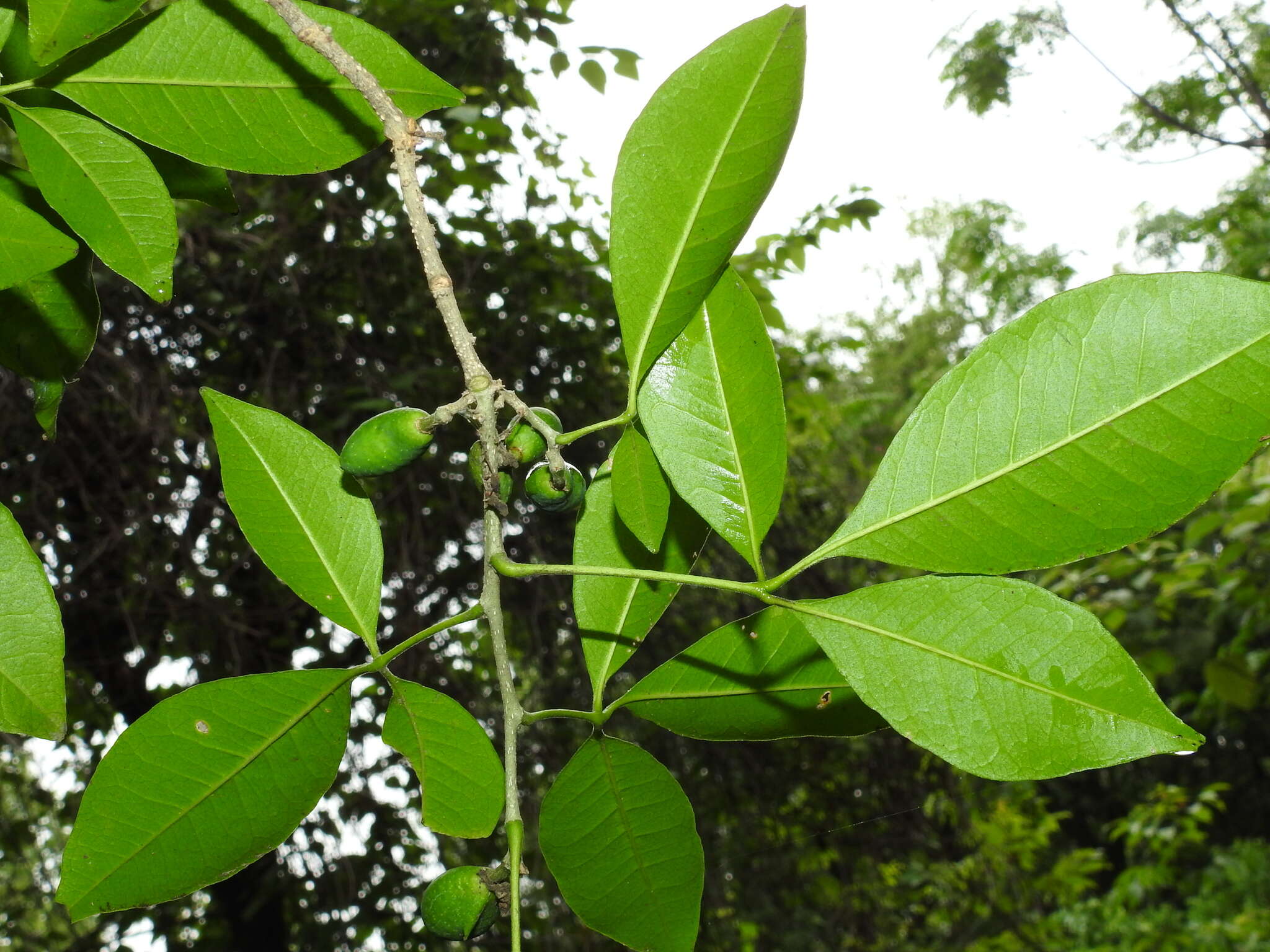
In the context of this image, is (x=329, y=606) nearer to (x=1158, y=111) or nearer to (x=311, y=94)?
(x=311, y=94)

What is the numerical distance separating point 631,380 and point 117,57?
1.25 feet

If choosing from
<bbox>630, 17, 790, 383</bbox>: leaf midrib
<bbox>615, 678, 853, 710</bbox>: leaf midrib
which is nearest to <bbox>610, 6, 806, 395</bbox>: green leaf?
<bbox>630, 17, 790, 383</bbox>: leaf midrib

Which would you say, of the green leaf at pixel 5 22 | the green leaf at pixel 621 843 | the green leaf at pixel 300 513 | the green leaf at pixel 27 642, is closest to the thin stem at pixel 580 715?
the green leaf at pixel 621 843

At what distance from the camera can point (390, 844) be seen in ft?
9.66

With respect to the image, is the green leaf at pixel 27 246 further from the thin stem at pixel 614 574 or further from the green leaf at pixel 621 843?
the green leaf at pixel 621 843

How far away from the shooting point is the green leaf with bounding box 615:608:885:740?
0.60 metres

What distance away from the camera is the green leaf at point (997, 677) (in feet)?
1.37

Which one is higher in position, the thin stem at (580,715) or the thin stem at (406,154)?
the thin stem at (406,154)

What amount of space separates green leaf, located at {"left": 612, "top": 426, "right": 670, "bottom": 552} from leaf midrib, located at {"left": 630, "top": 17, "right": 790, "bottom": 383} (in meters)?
0.05

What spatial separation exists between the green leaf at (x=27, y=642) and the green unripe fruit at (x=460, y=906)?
218mm

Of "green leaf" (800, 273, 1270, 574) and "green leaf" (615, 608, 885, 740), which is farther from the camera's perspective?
"green leaf" (615, 608, 885, 740)

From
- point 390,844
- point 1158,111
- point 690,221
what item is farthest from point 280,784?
point 1158,111

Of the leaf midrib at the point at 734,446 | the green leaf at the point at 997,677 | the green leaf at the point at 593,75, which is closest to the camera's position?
the green leaf at the point at 997,677

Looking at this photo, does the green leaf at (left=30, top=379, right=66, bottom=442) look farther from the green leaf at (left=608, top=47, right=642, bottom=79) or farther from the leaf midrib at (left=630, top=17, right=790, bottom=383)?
the green leaf at (left=608, top=47, right=642, bottom=79)
